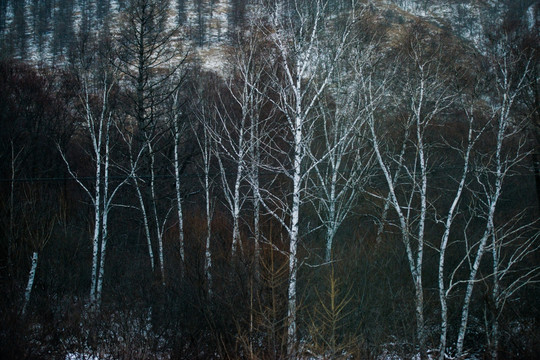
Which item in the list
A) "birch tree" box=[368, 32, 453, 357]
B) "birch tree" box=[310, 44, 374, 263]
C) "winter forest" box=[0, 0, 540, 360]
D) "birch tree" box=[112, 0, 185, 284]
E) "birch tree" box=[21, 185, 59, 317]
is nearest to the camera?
"winter forest" box=[0, 0, 540, 360]

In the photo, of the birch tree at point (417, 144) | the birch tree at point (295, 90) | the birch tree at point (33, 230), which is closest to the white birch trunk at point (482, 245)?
the birch tree at point (417, 144)

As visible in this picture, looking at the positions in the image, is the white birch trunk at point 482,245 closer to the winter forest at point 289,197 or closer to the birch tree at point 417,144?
the winter forest at point 289,197

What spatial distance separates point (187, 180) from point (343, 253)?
10.8m

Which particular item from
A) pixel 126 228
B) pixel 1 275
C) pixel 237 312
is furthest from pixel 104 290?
pixel 237 312

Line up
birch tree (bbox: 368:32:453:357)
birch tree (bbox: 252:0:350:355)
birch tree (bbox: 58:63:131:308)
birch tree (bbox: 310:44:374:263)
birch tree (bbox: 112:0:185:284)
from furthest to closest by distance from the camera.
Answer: birch tree (bbox: 112:0:185:284) < birch tree (bbox: 310:44:374:263) < birch tree (bbox: 58:63:131:308) < birch tree (bbox: 368:32:453:357) < birch tree (bbox: 252:0:350:355)

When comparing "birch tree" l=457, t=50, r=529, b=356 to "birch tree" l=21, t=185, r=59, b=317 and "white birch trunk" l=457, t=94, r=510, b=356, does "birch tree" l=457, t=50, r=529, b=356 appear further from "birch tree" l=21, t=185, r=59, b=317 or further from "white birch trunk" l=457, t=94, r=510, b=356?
"birch tree" l=21, t=185, r=59, b=317

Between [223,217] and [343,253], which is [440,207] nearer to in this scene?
[343,253]

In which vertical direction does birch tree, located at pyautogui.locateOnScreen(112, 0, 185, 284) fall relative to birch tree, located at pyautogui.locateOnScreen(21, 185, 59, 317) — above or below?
above

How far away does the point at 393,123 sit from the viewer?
20750 millimetres

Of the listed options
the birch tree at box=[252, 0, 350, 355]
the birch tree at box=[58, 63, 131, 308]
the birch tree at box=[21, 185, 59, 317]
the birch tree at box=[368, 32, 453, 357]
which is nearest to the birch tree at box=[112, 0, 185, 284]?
the birch tree at box=[58, 63, 131, 308]

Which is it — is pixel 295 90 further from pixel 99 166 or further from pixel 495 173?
pixel 99 166

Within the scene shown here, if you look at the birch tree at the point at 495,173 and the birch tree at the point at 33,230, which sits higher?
the birch tree at the point at 495,173

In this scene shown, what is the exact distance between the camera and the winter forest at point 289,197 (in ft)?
34.8

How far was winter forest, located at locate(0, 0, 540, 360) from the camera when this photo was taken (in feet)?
34.8
